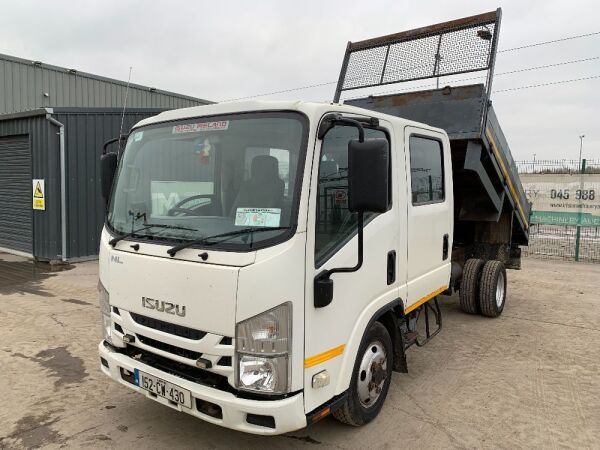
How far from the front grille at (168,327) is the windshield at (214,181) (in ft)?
1.66

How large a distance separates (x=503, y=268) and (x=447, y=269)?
2344 mm

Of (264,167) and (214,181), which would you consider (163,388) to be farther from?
(264,167)

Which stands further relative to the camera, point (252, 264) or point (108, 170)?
point (108, 170)

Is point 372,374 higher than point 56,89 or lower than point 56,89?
lower

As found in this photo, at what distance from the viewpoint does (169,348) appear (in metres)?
2.92

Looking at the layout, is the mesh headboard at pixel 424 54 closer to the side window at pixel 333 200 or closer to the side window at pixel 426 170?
the side window at pixel 426 170

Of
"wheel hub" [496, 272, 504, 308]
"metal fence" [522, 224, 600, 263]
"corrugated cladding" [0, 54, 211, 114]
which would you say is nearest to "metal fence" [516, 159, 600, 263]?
"metal fence" [522, 224, 600, 263]

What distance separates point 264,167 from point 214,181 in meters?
0.37

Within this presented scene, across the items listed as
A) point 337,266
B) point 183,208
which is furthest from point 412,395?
point 183,208

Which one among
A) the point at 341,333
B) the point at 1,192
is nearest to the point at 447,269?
the point at 341,333

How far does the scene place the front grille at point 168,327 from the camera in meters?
2.76

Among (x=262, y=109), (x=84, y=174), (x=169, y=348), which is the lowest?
(x=169, y=348)

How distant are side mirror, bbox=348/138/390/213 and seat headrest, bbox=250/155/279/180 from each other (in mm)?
478

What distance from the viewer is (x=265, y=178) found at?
281cm
